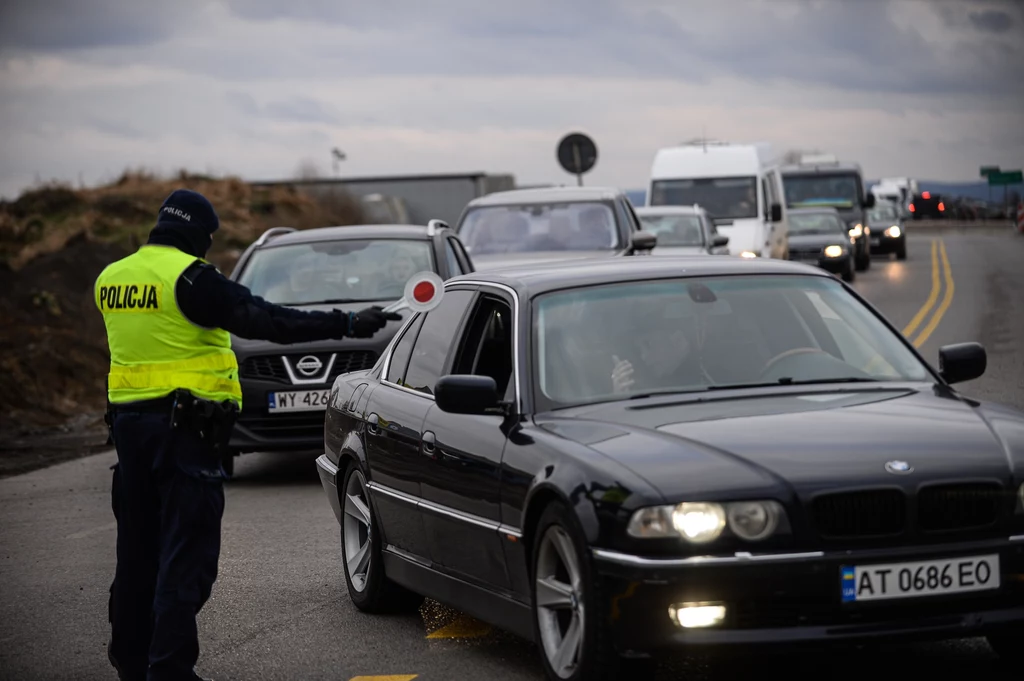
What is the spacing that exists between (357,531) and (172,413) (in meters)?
2.12

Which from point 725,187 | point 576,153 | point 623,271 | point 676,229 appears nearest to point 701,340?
point 623,271

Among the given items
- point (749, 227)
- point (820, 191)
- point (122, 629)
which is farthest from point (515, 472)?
point (820, 191)

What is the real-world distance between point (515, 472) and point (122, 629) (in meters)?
1.61

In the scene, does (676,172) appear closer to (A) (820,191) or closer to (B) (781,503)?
(A) (820,191)

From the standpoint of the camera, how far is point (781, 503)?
550 centimetres

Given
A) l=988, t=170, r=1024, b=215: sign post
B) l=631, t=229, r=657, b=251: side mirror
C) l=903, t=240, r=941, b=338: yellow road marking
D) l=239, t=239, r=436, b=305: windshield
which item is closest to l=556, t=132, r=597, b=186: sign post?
l=903, t=240, r=941, b=338: yellow road marking

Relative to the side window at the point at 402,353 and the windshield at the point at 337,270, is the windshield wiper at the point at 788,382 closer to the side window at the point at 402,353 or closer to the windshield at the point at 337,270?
the side window at the point at 402,353

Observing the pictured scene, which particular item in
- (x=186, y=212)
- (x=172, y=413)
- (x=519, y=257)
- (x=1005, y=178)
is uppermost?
(x=186, y=212)

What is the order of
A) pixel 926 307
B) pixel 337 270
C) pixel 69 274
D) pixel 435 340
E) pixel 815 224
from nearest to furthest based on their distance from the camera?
pixel 435 340 < pixel 337 270 < pixel 926 307 < pixel 69 274 < pixel 815 224

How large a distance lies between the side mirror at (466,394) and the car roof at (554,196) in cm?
1368

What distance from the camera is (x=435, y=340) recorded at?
7934mm

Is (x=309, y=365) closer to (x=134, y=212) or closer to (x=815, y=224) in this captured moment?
(x=815, y=224)

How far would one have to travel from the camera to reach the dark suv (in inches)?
523

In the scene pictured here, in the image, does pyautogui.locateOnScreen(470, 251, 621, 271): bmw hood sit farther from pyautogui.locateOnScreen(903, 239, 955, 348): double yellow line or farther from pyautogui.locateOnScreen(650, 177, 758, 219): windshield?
pyautogui.locateOnScreen(650, 177, 758, 219): windshield
